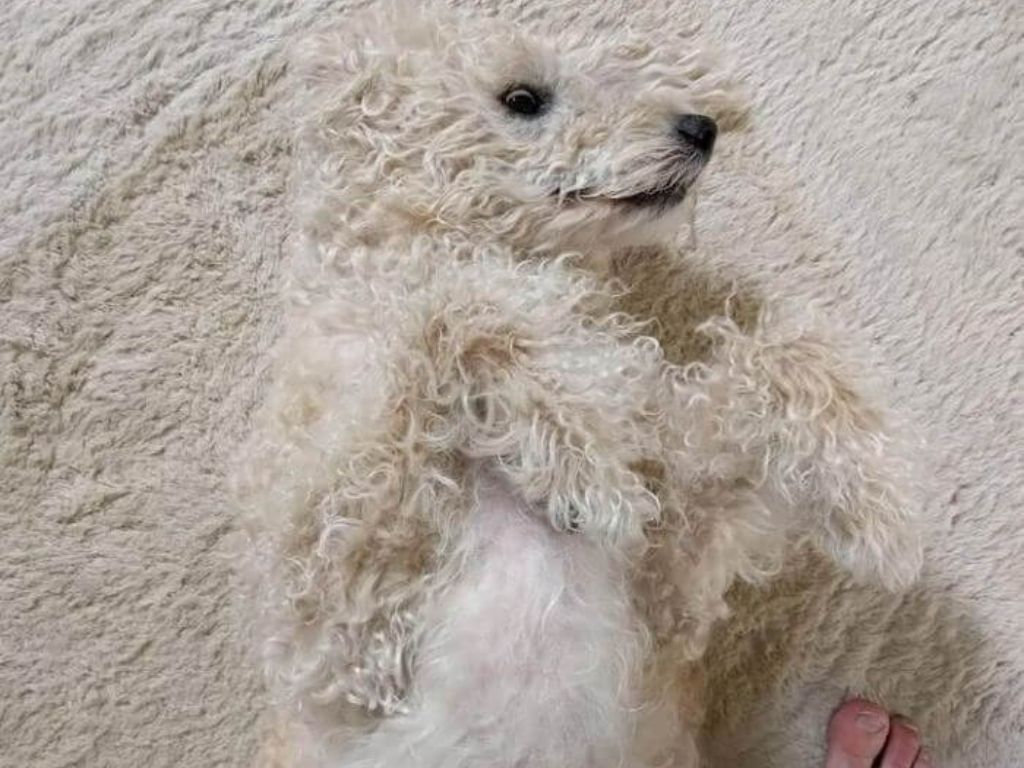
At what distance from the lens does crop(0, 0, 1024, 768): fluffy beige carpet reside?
1.61 metres

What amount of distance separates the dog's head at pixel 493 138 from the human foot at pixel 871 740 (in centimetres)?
73

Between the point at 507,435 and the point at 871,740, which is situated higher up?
the point at 507,435

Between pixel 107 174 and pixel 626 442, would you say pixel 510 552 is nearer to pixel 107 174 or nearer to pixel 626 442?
pixel 626 442

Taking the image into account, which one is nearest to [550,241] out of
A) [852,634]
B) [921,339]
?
[921,339]

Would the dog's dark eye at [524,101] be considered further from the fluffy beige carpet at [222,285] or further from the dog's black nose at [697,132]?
the fluffy beige carpet at [222,285]

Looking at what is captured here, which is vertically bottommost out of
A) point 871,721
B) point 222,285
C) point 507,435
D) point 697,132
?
point 222,285

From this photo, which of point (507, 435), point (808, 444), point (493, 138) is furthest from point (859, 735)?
point (493, 138)

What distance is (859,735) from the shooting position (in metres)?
1.57

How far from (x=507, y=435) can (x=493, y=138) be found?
36cm

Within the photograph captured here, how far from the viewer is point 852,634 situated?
5.28ft

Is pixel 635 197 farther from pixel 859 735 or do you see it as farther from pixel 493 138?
pixel 859 735

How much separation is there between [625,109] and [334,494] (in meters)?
0.54

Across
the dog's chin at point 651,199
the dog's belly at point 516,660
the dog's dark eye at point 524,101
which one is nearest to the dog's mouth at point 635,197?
the dog's chin at point 651,199

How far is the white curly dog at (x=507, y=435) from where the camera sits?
1.14 m
